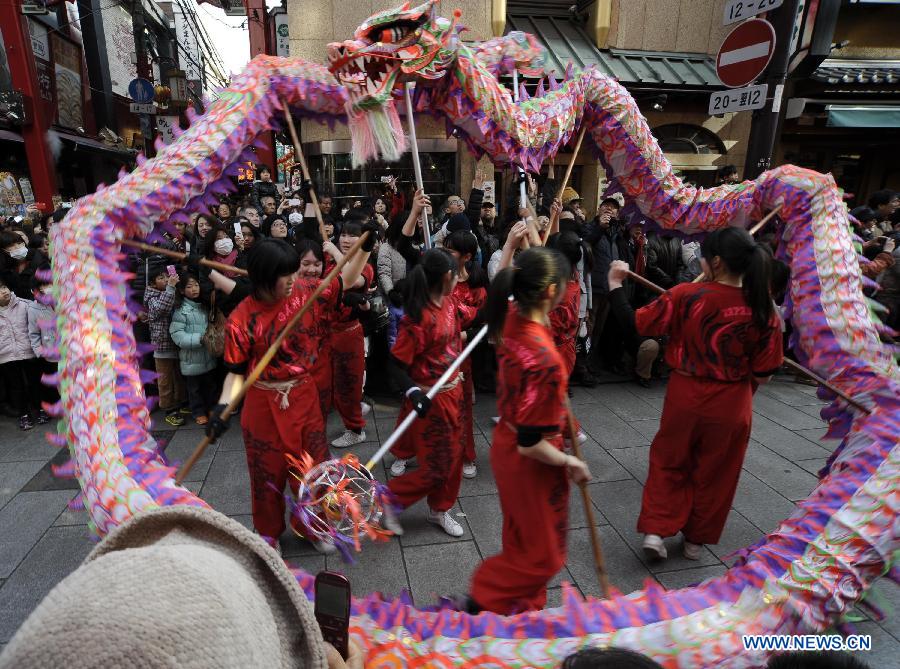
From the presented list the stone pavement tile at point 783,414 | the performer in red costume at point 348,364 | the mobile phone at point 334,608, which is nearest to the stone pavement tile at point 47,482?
the performer in red costume at point 348,364

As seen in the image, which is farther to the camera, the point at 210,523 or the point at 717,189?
the point at 717,189

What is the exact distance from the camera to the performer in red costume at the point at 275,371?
2.63 meters

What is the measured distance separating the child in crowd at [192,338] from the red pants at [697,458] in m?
3.65

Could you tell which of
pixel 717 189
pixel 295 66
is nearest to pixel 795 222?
pixel 717 189

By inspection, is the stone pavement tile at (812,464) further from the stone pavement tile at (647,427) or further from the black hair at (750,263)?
the black hair at (750,263)

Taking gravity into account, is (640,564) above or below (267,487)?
below

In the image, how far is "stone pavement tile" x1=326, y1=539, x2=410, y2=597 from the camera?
9.20ft

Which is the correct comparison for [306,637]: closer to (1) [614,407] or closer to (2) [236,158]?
(2) [236,158]

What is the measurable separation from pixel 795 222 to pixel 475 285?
2.12m

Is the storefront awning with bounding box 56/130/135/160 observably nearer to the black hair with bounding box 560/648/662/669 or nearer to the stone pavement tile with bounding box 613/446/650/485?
the stone pavement tile with bounding box 613/446/650/485

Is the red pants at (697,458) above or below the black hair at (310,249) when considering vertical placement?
below

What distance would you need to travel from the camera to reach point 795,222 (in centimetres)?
275

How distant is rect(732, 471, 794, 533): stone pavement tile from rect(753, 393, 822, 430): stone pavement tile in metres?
1.32

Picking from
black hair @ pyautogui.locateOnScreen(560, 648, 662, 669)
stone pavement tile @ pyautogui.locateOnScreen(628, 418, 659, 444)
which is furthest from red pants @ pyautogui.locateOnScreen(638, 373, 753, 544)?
black hair @ pyautogui.locateOnScreen(560, 648, 662, 669)
